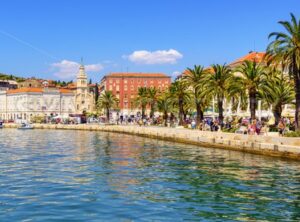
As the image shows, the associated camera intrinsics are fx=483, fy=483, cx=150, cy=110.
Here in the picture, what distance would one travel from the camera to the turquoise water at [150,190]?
17.1 meters

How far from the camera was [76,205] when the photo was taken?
18.4 m

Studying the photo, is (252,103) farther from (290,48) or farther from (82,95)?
(82,95)

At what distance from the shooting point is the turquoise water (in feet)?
56.2

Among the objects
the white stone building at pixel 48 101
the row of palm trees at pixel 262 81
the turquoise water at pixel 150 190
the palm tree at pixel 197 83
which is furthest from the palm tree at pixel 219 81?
the white stone building at pixel 48 101

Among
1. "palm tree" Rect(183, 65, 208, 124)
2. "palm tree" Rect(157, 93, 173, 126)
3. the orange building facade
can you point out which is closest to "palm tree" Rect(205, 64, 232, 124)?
"palm tree" Rect(183, 65, 208, 124)

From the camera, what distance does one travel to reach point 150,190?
861 inches

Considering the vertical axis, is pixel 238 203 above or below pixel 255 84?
below

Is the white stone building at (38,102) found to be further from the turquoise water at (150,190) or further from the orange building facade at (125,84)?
the turquoise water at (150,190)

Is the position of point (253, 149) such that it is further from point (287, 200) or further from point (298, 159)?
point (287, 200)

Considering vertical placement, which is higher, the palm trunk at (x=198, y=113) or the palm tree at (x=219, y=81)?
the palm tree at (x=219, y=81)

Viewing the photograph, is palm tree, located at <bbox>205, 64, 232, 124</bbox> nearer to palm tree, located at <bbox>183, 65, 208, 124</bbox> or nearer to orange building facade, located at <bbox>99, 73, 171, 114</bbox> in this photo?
palm tree, located at <bbox>183, 65, 208, 124</bbox>

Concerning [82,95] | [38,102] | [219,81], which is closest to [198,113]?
[219,81]

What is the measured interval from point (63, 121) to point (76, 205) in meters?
117

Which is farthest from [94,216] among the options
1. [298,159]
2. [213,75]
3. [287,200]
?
[213,75]
